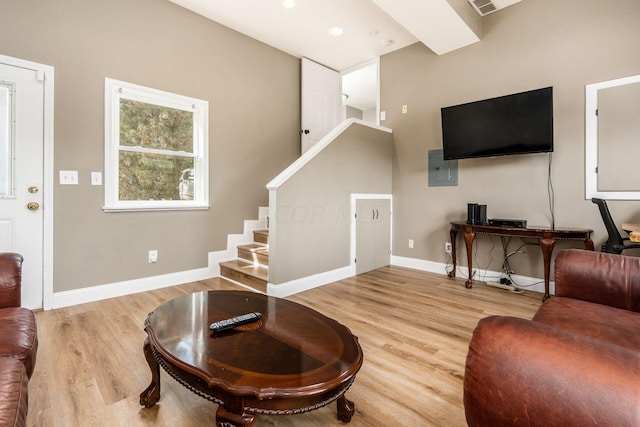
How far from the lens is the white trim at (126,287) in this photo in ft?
9.54

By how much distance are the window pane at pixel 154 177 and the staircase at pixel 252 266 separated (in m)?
0.94

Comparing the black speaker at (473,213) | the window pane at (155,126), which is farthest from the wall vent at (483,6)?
the window pane at (155,126)

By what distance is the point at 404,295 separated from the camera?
328 cm

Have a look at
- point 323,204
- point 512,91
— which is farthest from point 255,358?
point 512,91

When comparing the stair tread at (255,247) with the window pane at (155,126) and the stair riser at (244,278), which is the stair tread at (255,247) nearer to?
the stair riser at (244,278)

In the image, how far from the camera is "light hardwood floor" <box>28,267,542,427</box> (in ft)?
4.89

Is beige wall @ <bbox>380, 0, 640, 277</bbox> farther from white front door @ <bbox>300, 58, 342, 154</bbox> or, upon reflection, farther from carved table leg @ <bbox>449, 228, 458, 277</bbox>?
white front door @ <bbox>300, 58, 342, 154</bbox>

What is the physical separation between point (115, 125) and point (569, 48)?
4645mm

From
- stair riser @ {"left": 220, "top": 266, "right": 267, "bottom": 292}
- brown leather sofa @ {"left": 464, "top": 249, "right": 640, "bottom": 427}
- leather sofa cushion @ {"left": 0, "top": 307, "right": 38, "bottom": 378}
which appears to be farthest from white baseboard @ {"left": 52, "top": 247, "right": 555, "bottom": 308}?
brown leather sofa @ {"left": 464, "top": 249, "right": 640, "bottom": 427}

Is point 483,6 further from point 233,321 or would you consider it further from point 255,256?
point 233,321

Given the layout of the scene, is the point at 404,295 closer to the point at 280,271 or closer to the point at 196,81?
the point at 280,271

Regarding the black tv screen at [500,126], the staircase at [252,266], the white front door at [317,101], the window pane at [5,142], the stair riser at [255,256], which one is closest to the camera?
the window pane at [5,142]

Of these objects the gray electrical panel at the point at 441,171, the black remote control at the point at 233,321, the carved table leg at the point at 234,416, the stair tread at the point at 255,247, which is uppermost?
the gray electrical panel at the point at 441,171

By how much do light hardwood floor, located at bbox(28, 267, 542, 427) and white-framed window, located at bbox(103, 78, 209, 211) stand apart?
3.40 ft
